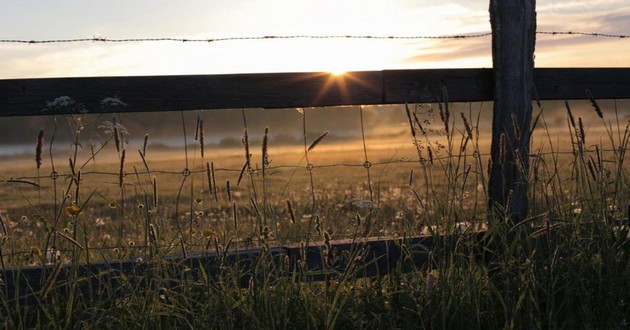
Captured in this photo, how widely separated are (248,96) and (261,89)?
0.08 meters

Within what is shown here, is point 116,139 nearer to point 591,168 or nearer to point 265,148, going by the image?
point 265,148

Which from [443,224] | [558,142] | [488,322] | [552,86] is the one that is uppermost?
[552,86]

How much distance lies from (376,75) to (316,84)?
36 centimetres

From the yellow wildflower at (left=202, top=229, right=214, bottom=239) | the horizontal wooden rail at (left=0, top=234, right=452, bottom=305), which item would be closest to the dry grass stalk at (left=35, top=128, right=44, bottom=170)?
the horizontal wooden rail at (left=0, top=234, right=452, bottom=305)

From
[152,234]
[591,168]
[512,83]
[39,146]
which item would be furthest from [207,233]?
[512,83]

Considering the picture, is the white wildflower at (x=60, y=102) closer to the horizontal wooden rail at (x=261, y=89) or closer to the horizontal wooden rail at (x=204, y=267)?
the horizontal wooden rail at (x=261, y=89)

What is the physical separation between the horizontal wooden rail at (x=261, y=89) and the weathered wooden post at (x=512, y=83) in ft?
0.43

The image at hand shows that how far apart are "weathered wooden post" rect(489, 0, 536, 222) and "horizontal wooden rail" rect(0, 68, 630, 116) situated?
13 cm

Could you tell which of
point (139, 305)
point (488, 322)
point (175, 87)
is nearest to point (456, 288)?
point (488, 322)

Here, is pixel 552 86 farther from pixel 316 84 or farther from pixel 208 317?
pixel 208 317

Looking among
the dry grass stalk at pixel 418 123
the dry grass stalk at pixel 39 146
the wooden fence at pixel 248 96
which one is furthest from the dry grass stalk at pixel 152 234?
the dry grass stalk at pixel 418 123

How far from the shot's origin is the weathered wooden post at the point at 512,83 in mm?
4723

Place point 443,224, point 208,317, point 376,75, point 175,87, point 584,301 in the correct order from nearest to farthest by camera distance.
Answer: point 208,317 < point 584,301 < point 443,224 < point 175,87 < point 376,75

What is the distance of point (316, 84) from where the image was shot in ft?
14.4
